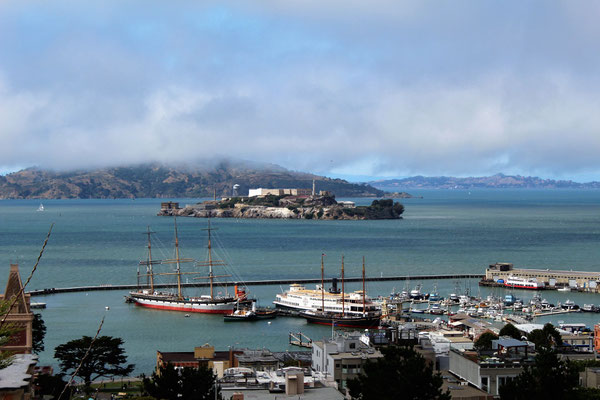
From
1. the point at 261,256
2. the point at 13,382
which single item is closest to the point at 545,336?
the point at 13,382

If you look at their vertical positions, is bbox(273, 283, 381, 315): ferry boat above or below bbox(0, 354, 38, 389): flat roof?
below

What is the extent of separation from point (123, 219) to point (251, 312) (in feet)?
348

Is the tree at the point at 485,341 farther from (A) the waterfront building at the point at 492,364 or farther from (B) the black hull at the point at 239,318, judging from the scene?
(B) the black hull at the point at 239,318

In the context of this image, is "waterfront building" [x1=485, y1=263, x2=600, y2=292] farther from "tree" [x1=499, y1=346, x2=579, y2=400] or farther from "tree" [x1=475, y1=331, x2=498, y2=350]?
"tree" [x1=499, y1=346, x2=579, y2=400]

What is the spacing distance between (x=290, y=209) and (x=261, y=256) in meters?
79.2

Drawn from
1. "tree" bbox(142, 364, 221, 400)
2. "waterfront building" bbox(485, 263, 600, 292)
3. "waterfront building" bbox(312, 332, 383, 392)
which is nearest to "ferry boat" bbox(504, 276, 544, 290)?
"waterfront building" bbox(485, 263, 600, 292)

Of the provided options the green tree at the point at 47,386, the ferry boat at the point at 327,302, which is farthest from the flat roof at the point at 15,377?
the ferry boat at the point at 327,302

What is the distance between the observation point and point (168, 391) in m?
18.7

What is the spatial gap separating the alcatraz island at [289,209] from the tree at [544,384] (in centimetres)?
13173

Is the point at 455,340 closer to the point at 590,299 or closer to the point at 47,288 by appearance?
the point at 590,299

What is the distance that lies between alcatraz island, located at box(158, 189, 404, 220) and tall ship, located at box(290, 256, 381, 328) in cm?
10387

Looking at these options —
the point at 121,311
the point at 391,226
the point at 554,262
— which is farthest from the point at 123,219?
the point at 121,311

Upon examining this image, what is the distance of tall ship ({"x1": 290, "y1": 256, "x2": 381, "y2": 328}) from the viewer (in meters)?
42.5

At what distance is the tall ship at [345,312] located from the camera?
42500 mm
